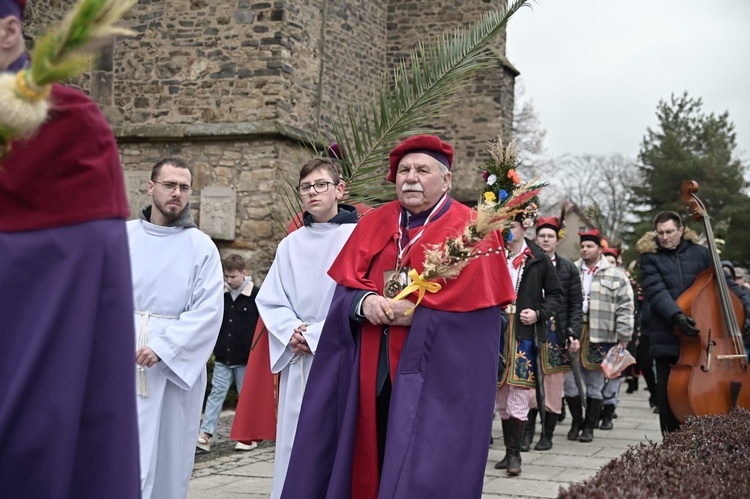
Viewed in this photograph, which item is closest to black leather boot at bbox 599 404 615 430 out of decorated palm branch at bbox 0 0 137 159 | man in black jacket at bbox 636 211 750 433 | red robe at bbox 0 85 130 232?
man in black jacket at bbox 636 211 750 433

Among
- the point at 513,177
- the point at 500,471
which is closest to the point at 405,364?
the point at 513,177

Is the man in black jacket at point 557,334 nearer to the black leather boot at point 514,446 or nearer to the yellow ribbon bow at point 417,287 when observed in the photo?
the black leather boot at point 514,446

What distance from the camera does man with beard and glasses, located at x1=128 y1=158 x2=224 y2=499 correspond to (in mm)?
5250

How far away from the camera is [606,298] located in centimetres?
1103

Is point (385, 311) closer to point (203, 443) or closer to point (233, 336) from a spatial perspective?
point (203, 443)

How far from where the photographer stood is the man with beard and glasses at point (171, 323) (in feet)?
17.2

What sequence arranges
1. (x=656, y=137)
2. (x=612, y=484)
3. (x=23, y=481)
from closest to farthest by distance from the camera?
1. (x=23, y=481)
2. (x=612, y=484)
3. (x=656, y=137)

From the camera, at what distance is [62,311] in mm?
2510

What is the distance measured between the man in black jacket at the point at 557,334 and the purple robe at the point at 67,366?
24.9ft

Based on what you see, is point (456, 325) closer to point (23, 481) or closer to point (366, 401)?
point (366, 401)

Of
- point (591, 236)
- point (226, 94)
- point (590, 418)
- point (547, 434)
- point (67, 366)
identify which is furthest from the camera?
point (226, 94)

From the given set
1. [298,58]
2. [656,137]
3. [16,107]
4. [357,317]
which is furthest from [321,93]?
[656,137]

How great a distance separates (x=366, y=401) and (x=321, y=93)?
12.0 meters

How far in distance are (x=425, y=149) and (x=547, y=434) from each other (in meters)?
5.55
